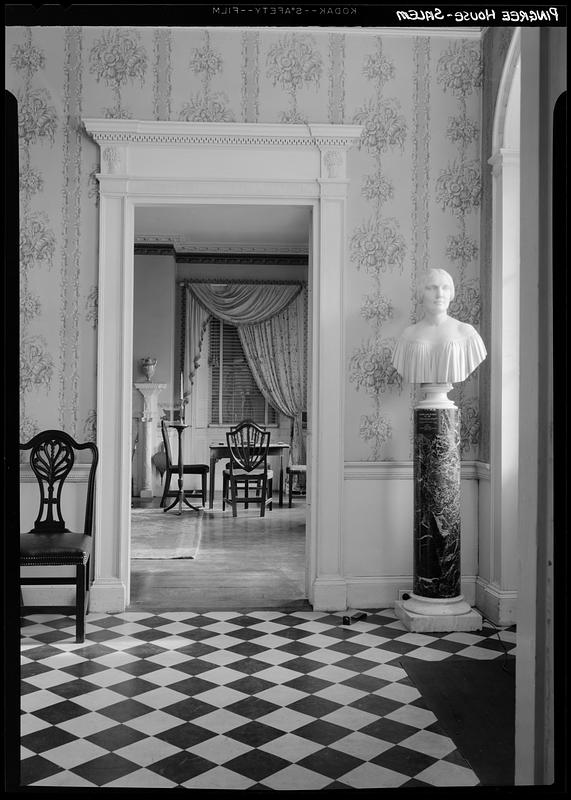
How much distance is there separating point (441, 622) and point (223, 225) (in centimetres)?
646

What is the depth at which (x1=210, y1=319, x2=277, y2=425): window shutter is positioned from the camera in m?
11.0

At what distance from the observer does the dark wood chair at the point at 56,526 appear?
3.93 meters

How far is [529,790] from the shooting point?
1153mm

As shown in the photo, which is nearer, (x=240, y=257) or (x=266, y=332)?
(x=240, y=257)

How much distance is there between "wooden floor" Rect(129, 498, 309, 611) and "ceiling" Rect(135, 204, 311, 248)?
11.3 feet

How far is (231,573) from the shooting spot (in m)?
5.59

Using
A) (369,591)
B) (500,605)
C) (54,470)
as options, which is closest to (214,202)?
(54,470)

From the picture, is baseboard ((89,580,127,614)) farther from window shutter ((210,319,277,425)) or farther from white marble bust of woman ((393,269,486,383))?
window shutter ((210,319,277,425))

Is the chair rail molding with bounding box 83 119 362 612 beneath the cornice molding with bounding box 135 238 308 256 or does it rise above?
beneath

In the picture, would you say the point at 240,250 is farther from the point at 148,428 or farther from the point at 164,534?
the point at 164,534

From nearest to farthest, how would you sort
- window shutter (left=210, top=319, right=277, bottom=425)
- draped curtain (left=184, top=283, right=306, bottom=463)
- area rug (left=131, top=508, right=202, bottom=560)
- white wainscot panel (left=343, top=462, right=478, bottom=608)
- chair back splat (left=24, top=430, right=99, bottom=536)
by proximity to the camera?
1. chair back splat (left=24, top=430, right=99, bottom=536)
2. white wainscot panel (left=343, top=462, right=478, bottom=608)
3. area rug (left=131, top=508, right=202, bottom=560)
4. draped curtain (left=184, top=283, right=306, bottom=463)
5. window shutter (left=210, top=319, right=277, bottom=425)

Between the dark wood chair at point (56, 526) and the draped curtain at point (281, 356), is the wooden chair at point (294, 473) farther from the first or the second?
the dark wood chair at point (56, 526)

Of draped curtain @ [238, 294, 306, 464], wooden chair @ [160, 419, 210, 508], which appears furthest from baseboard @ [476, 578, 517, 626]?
draped curtain @ [238, 294, 306, 464]

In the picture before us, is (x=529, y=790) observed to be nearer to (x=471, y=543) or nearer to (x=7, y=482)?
(x=7, y=482)
